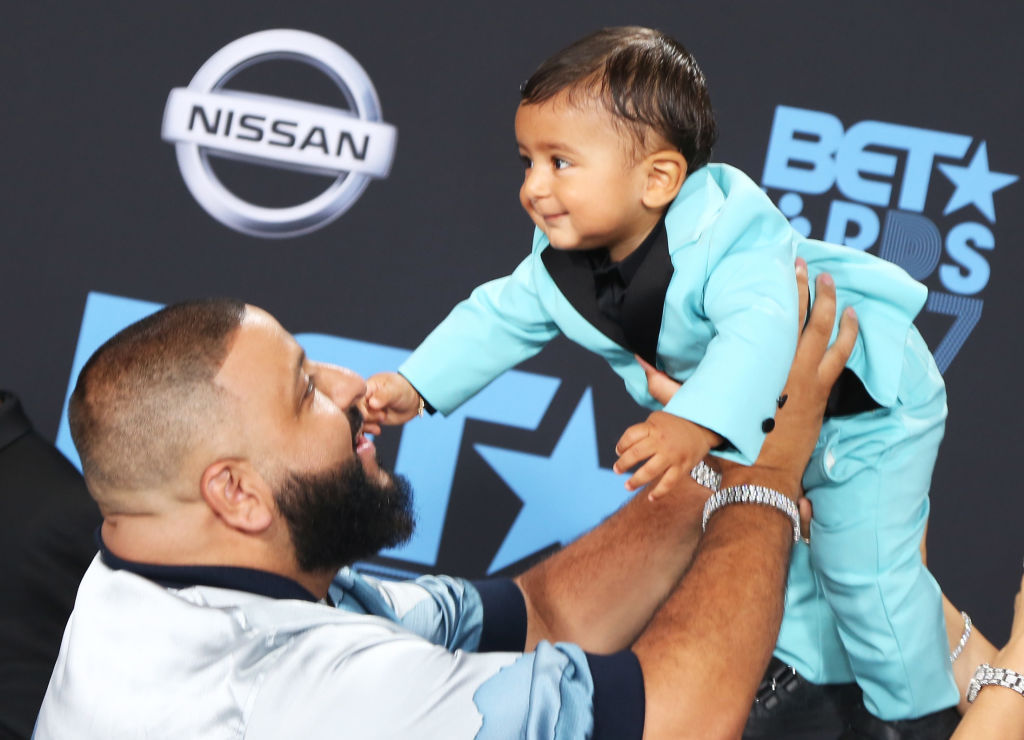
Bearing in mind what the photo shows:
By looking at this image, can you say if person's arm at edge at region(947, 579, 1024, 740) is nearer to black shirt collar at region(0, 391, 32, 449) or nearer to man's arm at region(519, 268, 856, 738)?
man's arm at region(519, 268, 856, 738)

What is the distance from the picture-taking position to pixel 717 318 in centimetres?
137

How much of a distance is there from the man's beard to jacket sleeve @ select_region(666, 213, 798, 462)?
1.31 feet

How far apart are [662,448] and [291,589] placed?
1.51 feet

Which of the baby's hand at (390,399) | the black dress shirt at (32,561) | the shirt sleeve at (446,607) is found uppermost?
the baby's hand at (390,399)

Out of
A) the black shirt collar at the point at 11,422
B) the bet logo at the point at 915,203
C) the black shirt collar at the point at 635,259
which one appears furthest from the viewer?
the bet logo at the point at 915,203

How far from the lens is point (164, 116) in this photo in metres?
2.62

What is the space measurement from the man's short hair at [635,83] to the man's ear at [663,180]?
2 cm

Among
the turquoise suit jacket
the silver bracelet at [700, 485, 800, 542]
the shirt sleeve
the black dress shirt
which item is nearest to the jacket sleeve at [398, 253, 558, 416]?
the turquoise suit jacket

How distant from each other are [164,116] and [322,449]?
1.59 m

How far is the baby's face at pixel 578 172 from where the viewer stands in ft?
4.66

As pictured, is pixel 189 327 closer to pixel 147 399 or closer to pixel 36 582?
pixel 147 399

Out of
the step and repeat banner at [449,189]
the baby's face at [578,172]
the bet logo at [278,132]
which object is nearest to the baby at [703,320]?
the baby's face at [578,172]

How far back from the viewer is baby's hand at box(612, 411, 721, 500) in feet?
3.87

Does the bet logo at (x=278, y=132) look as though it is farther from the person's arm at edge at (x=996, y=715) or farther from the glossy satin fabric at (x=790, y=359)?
the person's arm at edge at (x=996, y=715)
